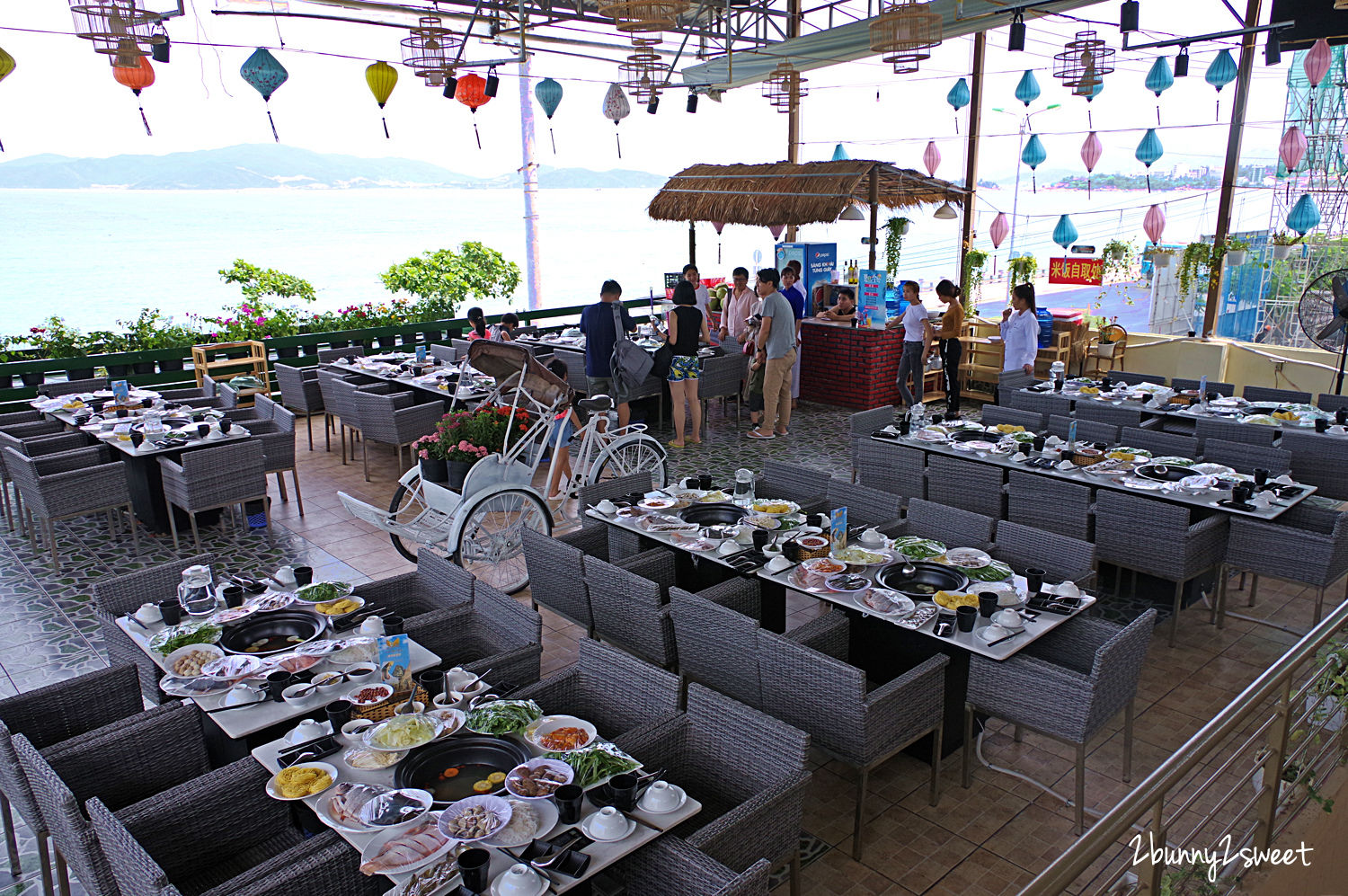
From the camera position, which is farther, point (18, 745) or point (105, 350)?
point (105, 350)

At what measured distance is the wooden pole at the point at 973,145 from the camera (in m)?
13.1

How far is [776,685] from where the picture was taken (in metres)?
3.84

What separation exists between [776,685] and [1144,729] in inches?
82.5

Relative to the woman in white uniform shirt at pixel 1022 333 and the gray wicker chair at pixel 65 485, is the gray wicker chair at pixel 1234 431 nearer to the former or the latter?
the woman in white uniform shirt at pixel 1022 333

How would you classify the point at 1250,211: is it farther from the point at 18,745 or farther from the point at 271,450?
the point at 18,745

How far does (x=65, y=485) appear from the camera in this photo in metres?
6.50

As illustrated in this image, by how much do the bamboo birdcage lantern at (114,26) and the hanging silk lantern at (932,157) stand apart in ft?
33.0

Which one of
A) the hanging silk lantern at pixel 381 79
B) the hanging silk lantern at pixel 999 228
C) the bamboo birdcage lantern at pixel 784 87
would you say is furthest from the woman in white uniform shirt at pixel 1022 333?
the hanging silk lantern at pixel 381 79

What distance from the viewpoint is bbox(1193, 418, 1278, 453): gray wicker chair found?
6.99 meters

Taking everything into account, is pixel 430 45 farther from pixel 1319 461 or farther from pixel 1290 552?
pixel 1319 461

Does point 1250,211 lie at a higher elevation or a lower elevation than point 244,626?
higher

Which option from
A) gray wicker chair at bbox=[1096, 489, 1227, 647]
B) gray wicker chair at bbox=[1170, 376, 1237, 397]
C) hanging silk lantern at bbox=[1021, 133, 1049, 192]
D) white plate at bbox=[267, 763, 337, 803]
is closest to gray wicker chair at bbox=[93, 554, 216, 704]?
white plate at bbox=[267, 763, 337, 803]

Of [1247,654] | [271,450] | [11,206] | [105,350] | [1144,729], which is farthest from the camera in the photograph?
[11,206]

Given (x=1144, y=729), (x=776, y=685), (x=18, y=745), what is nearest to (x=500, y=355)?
(x=776, y=685)
